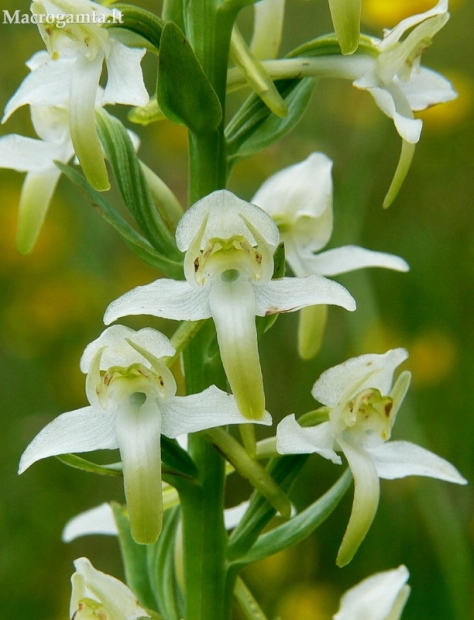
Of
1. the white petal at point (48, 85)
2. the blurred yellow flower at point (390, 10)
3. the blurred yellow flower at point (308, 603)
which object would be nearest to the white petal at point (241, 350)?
the white petal at point (48, 85)

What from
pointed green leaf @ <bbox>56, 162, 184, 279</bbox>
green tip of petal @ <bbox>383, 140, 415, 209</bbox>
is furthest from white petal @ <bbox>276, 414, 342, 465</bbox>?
green tip of petal @ <bbox>383, 140, 415, 209</bbox>

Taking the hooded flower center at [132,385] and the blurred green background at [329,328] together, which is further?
the blurred green background at [329,328]

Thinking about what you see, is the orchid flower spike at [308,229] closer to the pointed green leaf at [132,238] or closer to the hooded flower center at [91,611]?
the pointed green leaf at [132,238]

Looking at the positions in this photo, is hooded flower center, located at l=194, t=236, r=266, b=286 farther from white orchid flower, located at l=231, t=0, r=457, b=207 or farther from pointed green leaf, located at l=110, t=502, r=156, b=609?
pointed green leaf, located at l=110, t=502, r=156, b=609

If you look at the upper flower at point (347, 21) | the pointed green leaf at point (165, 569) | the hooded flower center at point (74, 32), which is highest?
the hooded flower center at point (74, 32)

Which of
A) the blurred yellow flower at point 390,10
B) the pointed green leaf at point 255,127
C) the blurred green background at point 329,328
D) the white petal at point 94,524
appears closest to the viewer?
the pointed green leaf at point 255,127

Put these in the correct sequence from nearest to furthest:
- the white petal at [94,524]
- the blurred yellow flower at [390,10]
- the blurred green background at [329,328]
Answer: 1. the white petal at [94,524]
2. the blurred green background at [329,328]
3. the blurred yellow flower at [390,10]

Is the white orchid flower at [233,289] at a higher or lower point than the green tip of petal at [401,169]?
lower
